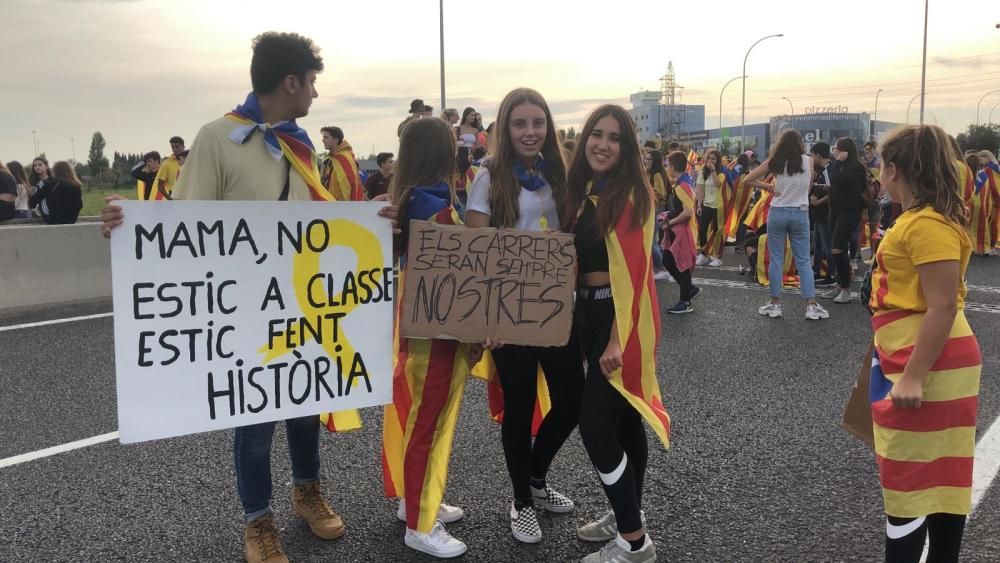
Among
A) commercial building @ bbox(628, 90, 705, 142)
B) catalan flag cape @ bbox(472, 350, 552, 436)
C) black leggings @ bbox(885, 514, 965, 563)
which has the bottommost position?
black leggings @ bbox(885, 514, 965, 563)

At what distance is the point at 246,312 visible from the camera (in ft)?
8.75

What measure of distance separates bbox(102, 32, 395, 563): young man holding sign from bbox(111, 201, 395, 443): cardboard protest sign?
0.55 feet

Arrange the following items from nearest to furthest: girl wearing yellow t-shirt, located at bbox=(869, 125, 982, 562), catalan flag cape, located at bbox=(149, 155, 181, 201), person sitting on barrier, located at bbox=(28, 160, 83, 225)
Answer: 1. girl wearing yellow t-shirt, located at bbox=(869, 125, 982, 562)
2. person sitting on barrier, located at bbox=(28, 160, 83, 225)
3. catalan flag cape, located at bbox=(149, 155, 181, 201)

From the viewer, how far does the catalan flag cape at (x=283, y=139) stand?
9.00ft

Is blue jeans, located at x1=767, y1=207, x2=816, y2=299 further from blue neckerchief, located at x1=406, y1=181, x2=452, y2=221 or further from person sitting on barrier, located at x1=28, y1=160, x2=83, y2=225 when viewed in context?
person sitting on barrier, located at x1=28, y1=160, x2=83, y2=225

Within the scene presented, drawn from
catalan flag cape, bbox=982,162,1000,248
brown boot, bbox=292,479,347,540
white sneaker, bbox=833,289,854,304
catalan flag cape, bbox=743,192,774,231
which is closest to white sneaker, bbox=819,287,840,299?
white sneaker, bbox=833,289,854,304

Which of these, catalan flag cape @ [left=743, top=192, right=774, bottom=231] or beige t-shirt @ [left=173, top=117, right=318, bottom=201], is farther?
catalan flag cape @ [left=743, top=192, right=774, bottom=231]

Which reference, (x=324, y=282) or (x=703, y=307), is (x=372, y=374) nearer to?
(x=324, y=282)

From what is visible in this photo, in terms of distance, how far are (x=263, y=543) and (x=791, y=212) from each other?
20.2ft

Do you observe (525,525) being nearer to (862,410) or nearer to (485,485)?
(485,485)

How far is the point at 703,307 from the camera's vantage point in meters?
8.22

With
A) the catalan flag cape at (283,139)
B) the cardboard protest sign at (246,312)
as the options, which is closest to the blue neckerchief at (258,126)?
the catalan flag cape at (283,139)

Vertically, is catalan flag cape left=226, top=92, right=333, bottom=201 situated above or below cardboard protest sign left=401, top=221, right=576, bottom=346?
above

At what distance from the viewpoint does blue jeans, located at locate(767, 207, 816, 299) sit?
7.38 metres
